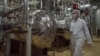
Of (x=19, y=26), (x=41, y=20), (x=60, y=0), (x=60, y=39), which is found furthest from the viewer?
(x=60, y=39)

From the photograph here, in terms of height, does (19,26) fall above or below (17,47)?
above

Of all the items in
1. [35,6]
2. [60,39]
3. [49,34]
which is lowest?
[60,39]

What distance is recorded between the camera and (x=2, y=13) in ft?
15.8

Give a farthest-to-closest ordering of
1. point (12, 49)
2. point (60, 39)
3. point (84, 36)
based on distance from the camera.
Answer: point (60, 39) → point (12, 49) → point (84, 36)

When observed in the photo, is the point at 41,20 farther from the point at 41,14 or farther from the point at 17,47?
the point at 17,47

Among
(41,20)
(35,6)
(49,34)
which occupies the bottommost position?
(49,34)

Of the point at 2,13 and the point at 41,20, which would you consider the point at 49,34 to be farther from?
the point at 2,13

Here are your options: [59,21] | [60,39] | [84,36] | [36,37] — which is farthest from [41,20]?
[60,39]

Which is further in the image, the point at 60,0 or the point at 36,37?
the point at 60,0

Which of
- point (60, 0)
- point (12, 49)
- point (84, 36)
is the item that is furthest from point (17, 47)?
point (60, 0)

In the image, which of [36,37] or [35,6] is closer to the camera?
[36,37]

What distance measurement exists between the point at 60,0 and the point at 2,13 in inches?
145

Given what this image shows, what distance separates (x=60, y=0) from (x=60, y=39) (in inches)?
66.5

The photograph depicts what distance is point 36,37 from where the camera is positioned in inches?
198
